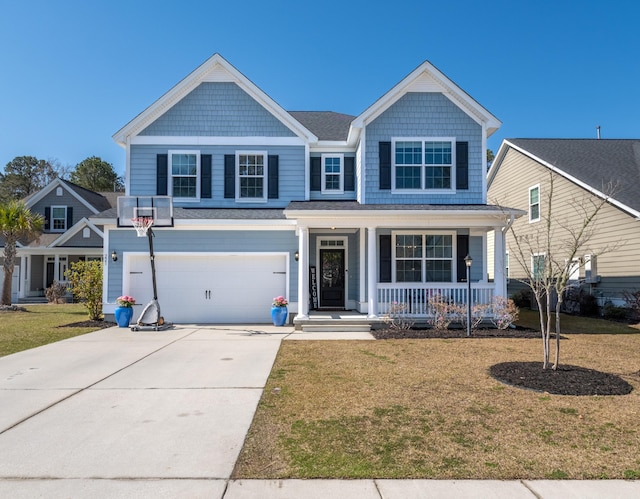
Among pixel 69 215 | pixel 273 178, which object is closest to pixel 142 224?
pixel 273 178

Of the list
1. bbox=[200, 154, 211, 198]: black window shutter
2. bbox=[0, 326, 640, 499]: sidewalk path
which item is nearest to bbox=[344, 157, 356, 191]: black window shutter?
bbox=[200, 154, 211, 198]: black window shutter

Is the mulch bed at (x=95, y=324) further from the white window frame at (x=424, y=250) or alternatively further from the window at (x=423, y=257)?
the window at (x=423, y=257)

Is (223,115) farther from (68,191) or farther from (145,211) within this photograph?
(68,191)

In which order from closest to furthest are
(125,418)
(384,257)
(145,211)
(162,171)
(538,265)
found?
(125,418), (538,265), (145,211), (384,257), (162,171)

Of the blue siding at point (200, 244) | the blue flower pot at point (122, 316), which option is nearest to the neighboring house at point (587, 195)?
the blue siding at point (200, 244)

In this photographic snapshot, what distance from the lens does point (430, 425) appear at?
463 centimetres

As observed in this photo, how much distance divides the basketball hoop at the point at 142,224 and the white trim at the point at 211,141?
318 centimetres

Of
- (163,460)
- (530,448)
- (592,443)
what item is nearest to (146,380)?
(163,460)

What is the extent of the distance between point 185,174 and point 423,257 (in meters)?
8.05

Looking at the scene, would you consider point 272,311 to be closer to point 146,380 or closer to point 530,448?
point 146,380

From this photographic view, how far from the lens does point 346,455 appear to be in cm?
389

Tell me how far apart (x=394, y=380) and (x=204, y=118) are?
1096 centimetres

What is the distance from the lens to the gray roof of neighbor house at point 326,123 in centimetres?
1481

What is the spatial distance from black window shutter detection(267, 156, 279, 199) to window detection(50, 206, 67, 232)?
16147 mm
